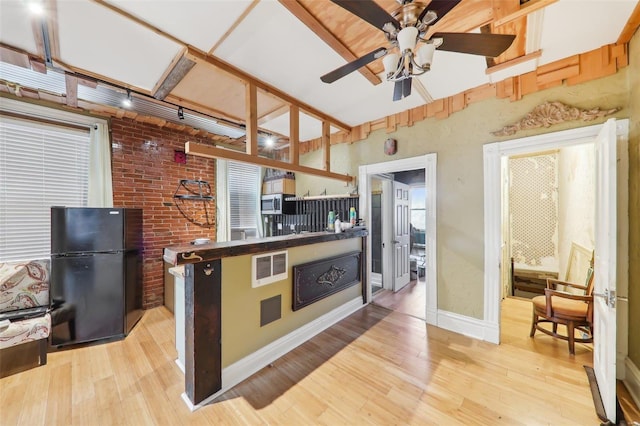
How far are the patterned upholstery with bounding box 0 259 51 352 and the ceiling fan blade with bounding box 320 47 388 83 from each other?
3672mm

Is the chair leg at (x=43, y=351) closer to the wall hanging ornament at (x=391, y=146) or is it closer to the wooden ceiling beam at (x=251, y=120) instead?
the wooden ceiling beam at (x=251, y=120)

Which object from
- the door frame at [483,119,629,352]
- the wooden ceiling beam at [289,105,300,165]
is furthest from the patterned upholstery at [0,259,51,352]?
the door frame at [483,119,629,352]

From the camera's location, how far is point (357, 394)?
191 centimetres

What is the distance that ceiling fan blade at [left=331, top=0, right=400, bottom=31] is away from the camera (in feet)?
4.01

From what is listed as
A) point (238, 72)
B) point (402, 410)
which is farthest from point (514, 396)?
point (238, 72)

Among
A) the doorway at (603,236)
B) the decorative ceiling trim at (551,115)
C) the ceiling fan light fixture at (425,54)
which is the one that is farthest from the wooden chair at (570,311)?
the ceiling fan light fixture at (425,54)

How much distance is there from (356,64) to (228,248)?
5.91 ft

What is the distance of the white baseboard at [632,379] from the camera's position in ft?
5.97

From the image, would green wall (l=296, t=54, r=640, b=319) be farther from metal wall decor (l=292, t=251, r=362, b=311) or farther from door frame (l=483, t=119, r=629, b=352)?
metal wall decor (l=292, t=251, r=362, b=311)

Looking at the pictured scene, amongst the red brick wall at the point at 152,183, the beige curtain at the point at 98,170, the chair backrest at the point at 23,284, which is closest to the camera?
the chair backrest at the point at 23,284

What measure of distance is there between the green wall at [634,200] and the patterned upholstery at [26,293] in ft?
17.9

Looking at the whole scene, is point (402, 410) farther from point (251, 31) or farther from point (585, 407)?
point (251, 31)

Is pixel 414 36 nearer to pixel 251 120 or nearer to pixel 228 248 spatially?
pixel 251 120

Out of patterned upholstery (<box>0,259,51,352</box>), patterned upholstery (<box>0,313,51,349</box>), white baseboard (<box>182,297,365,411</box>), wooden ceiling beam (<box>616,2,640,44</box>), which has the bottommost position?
white baseboard (<box>182,297,365,411</box>)
